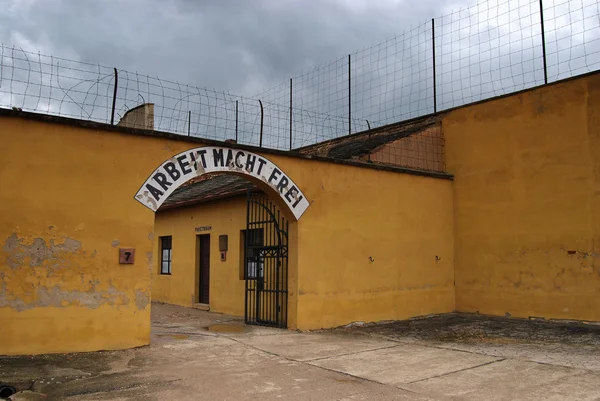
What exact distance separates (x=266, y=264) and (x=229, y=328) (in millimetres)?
1657

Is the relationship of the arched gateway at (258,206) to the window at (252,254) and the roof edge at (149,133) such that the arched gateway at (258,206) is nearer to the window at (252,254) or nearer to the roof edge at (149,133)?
the window at (252,254)

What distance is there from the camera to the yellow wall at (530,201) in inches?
425

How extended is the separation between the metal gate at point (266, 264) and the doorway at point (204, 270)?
9.03ft

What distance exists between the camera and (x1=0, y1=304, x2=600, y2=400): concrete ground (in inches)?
224

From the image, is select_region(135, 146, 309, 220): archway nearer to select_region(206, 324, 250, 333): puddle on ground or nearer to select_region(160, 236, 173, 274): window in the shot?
select_region(206, 324, 250, 333): puddle on ground

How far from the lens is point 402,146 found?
13.7 metres

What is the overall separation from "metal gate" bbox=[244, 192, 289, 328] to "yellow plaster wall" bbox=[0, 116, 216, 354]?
10.4ft

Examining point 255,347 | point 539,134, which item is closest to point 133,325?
point 255,347

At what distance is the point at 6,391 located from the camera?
221 inches

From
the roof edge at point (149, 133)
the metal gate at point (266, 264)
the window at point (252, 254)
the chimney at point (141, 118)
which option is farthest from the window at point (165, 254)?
the roof edge at point (149, 133)

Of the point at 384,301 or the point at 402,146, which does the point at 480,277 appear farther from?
the point at 402,146

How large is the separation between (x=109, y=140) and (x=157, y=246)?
9515 millimetres

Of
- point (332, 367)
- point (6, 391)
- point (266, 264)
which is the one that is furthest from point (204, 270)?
point (6, 391)

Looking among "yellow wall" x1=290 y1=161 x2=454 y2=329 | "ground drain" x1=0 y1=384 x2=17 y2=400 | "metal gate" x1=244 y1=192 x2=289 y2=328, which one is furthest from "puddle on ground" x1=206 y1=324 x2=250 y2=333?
"ground drain" x1=0 y1=384 x2=17 y2=400
